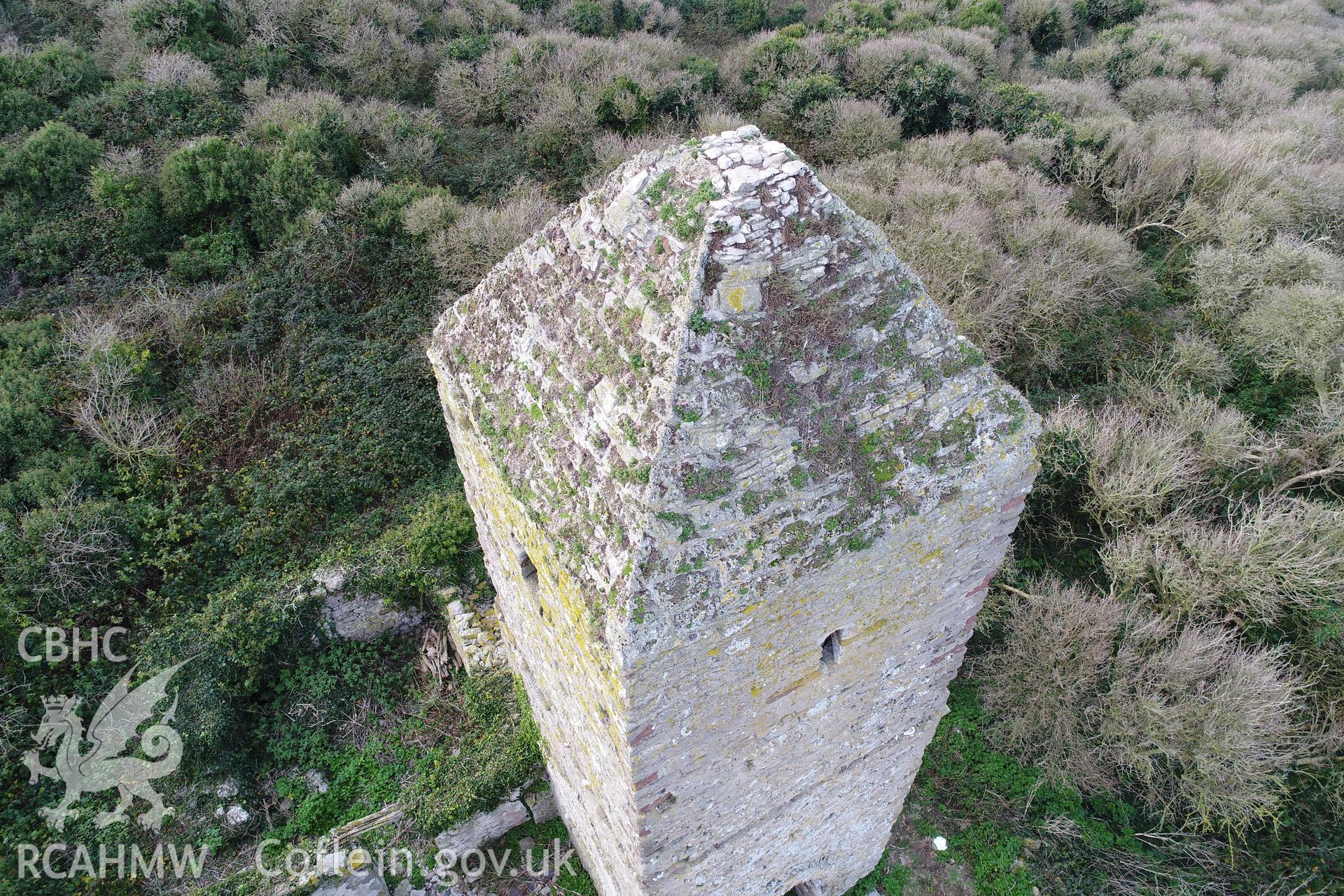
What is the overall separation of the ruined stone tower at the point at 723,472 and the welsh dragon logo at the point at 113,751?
20.4 feet

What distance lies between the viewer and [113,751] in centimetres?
845

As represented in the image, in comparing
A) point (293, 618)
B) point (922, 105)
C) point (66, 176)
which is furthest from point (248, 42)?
point (922, 105)

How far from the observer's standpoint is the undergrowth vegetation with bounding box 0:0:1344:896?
27.0ft

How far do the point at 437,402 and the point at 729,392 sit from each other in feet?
30.0

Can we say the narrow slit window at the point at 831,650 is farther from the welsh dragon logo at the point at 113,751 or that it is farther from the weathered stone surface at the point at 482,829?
the welsh dragon logo at the point at 113,751

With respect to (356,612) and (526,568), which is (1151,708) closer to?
(526,568)

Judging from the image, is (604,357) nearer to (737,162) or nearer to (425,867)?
(737,162)

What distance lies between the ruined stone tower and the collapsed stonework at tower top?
13 mm

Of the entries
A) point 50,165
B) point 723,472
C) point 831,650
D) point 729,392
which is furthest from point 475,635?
point 50,165

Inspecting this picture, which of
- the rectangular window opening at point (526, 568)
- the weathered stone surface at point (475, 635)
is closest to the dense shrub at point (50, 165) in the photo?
the weathered stone surface at point (475, 635)

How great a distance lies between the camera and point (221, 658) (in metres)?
8.58

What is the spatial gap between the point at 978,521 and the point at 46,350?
1319 centimetres

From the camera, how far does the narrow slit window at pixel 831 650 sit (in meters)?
4.46

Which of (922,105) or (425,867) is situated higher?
(922,105)
